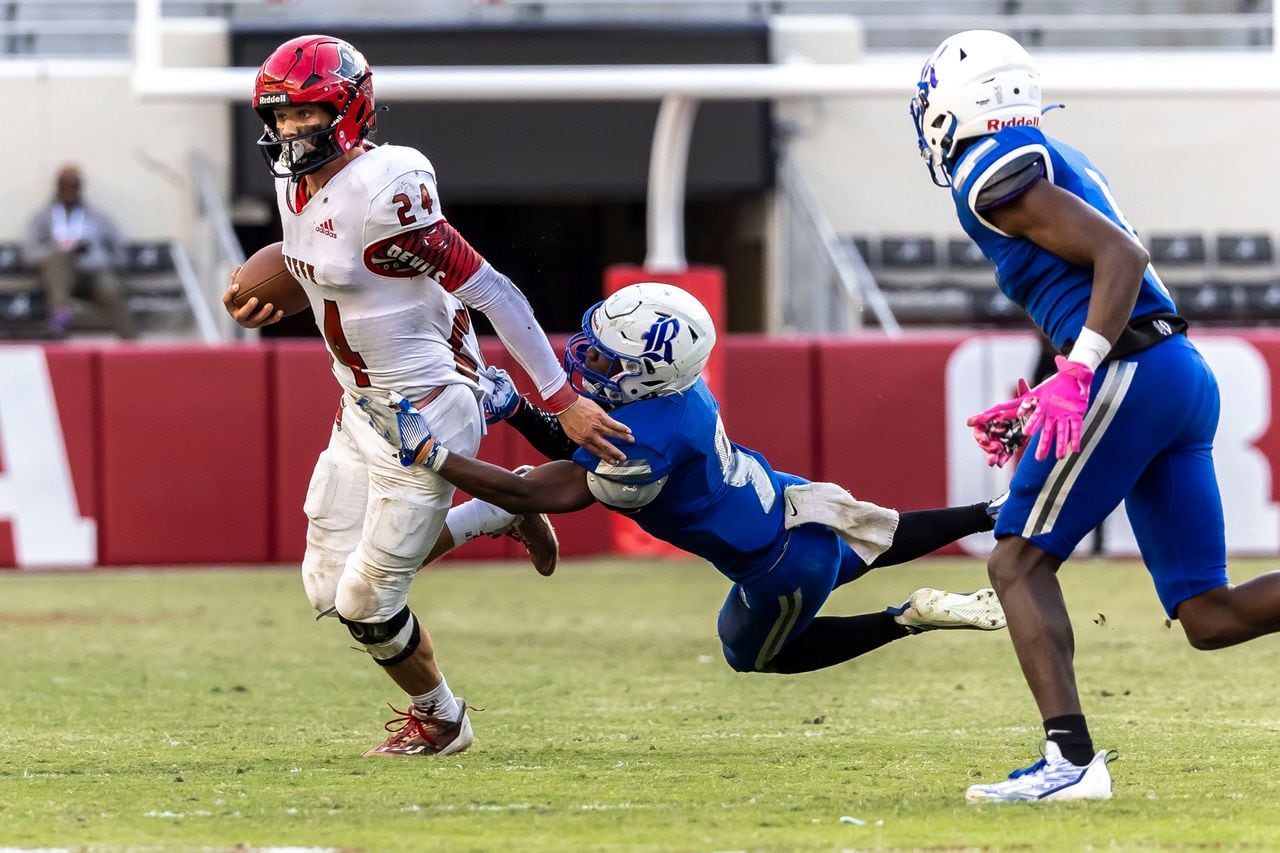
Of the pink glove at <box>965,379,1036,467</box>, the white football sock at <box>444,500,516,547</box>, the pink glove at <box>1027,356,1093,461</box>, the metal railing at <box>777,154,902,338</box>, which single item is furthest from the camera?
the metal railing at <box>777,154,902,338</box>

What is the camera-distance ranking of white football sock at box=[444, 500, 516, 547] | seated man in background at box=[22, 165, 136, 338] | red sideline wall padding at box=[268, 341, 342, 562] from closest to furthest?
white football sock at box=[444, 500, 516, 547]
red sideline wall padding at box=[268, 341, 342, 562]
seated man in background at box=[22, 165, 136, 338]

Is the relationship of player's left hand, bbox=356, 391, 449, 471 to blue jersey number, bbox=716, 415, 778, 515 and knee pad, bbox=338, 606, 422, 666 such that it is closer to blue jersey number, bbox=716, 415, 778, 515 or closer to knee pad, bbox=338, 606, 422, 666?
knee pad, bbox=338, 606, 422, 666

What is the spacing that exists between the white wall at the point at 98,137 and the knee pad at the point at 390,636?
9.58 m

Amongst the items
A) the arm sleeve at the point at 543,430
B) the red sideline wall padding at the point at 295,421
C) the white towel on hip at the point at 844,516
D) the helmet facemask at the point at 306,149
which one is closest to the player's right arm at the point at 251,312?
the helmet facemask at the point at 306,149

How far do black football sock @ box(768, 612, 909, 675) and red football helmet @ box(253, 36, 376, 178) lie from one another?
5.84 ft

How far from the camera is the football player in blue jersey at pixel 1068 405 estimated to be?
4.09 m

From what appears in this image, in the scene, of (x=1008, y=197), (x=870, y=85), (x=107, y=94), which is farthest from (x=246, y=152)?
(x=1008, y=197)

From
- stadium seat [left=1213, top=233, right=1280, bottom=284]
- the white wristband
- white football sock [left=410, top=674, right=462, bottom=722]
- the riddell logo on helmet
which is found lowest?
stadium seat [left=1213, top=233, right=1280, bottom=284]

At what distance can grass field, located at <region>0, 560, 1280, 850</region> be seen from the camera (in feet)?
12.8

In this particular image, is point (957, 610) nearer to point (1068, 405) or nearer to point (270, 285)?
point (1068, 405)

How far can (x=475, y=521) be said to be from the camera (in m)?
5.36

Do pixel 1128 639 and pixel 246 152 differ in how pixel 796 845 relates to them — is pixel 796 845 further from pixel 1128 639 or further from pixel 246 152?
pixel 246 152

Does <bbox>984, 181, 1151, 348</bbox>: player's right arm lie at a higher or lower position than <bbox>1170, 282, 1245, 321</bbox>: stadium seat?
higher

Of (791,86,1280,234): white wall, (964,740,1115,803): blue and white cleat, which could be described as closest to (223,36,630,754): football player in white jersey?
(964,740,1115,803): blue and white cleat
